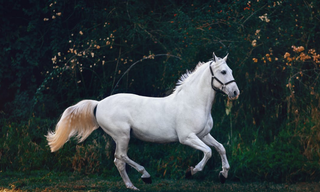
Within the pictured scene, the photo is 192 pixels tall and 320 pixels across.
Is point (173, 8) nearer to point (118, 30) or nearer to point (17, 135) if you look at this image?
point (118, 30)

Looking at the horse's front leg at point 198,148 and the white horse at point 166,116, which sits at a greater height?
the white horse at point 166,116

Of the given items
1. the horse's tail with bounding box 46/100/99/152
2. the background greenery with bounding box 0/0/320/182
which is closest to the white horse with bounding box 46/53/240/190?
the horse's tail with bounding box 46/100/99/152

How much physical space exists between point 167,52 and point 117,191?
153 inches

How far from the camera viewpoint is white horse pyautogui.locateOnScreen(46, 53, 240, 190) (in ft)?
20.9

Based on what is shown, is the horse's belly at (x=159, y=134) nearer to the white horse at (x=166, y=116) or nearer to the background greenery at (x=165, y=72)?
the white horse at (x=166, y=116)

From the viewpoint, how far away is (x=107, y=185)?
7098 millimetres

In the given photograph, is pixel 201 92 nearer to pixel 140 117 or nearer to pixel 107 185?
pixel 140 117

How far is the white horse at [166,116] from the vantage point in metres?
6.37

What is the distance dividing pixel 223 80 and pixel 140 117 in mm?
1403

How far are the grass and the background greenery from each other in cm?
30

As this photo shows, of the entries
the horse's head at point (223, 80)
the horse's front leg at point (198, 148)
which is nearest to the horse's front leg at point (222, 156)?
the horse's front leg at point (198, 148)

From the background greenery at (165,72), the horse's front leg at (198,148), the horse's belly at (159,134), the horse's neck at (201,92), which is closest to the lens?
the horse's front leg at (198,148)

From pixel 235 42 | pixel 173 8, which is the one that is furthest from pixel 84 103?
pixel 173 8

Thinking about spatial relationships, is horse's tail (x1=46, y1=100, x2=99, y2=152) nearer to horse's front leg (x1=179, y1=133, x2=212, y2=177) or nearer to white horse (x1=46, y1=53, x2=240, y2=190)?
white horse (x1=46, y1=53, x2=240, y2=190)
